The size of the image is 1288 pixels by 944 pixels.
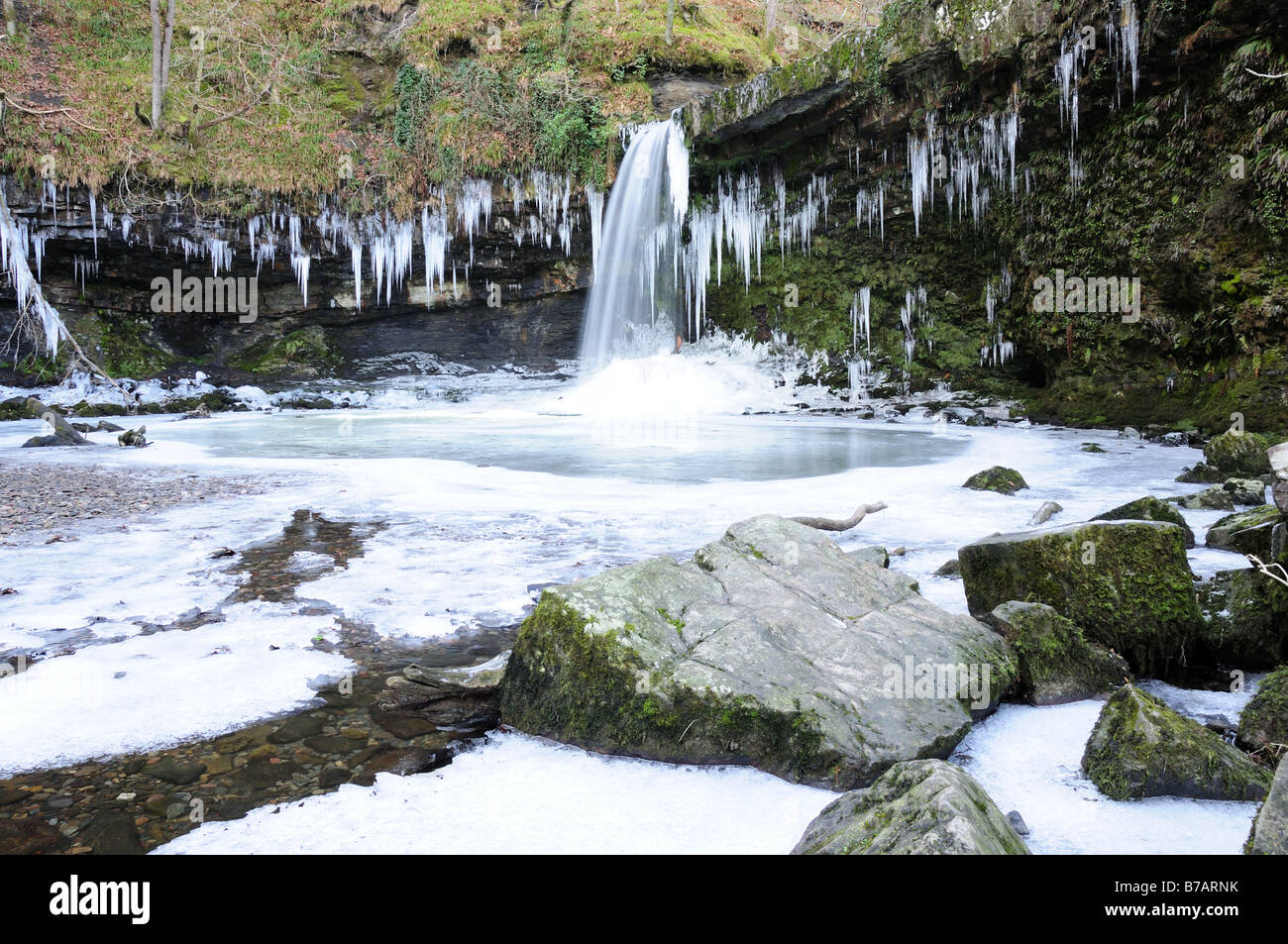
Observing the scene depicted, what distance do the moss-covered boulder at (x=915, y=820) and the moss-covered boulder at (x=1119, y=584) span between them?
1803 mm

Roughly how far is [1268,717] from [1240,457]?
6.13 metres

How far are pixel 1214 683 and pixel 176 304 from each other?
24.6 metres

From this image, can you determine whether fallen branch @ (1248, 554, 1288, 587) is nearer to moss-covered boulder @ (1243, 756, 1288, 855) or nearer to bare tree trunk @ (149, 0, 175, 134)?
moss-covered boulder @ (1243, 756, 1288, 855)

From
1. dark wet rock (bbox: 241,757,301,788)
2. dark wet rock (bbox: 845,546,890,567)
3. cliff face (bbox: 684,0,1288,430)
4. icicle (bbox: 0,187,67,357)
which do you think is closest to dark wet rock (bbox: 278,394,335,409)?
icicle (bbox: 0,187,67,357)

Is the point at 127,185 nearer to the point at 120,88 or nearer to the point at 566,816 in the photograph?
the point at 120,88

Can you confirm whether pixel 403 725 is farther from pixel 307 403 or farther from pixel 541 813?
pixel 307 403

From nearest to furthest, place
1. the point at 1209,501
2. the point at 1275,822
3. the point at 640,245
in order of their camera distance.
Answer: the point at 1275,822
the point at 1209,501
the point at 640,245

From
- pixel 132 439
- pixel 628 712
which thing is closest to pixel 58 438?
pixel 132 439

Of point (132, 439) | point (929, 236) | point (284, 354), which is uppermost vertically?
point (929, 236)

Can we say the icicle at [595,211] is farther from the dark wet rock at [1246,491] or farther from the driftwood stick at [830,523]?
the dark wet rock at [1246,491]

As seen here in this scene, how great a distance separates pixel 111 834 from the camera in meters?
1.93

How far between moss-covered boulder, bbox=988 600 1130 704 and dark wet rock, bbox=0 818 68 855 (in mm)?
3256

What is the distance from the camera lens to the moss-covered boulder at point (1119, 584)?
118 inches

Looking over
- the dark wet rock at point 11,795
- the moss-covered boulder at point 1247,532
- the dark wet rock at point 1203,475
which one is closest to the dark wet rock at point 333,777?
the dark wet rock at point 11,795
